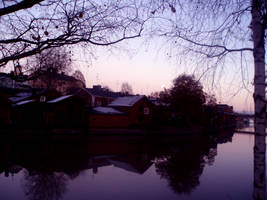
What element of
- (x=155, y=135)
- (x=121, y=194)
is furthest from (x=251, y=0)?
(x=155, y=135)

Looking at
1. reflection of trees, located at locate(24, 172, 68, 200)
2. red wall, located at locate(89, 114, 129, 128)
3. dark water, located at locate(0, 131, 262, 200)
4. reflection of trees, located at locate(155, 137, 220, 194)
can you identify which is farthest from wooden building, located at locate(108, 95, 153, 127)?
reflection of trees, located at locate(24, 172, 68, 200)

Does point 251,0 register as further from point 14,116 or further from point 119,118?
point 14,116

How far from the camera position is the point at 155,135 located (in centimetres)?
3181

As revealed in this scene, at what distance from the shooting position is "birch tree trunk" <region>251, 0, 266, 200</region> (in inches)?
123

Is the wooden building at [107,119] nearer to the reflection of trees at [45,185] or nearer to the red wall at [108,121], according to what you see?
the red wall at [108,121]

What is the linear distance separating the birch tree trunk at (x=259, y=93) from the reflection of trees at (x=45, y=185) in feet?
23.2

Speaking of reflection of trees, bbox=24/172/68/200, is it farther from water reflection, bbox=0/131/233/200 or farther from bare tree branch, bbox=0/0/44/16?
bare tree branch, bbox=0/0/44/16

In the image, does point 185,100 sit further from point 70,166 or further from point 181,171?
point 70,166

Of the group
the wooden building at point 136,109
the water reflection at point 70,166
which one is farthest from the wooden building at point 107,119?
the water reflection at point 70,166

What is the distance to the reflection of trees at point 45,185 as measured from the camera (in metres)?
7.83

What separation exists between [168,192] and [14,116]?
101 ft

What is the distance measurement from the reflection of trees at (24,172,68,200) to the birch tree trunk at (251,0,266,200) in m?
7.07

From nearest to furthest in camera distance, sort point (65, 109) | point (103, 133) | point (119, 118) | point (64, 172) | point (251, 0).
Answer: point (251, 0)
point (64, 172)
point (103, 133)
point (65, 109)
point (119, 118)

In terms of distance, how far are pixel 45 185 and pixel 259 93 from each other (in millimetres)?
9052
